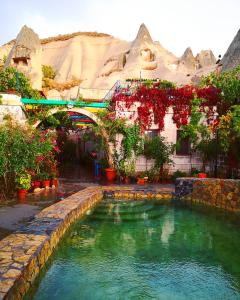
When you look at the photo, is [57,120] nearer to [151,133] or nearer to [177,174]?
[151,133]

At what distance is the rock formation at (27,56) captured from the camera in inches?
1260

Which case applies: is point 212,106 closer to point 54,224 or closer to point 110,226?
point 110,226

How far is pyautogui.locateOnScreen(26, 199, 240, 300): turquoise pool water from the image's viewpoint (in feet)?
15.6

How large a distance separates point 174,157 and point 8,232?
10.2 metres

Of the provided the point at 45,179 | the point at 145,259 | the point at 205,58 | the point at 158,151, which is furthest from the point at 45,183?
the point at 205,58

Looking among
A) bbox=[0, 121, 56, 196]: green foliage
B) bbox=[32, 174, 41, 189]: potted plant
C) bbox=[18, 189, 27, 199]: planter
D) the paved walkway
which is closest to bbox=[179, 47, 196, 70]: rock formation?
the paved walkway

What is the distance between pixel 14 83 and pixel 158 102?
7.72 metres

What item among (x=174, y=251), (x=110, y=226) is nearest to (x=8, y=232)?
(x=110, y=226)

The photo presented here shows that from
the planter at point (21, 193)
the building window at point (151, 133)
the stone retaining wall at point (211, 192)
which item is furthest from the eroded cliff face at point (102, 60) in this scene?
the stone retaining wall at point (211, 192)

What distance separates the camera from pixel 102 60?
71.6 metres

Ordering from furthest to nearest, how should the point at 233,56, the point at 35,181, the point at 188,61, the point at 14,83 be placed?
the point at 188,61 < the point at 233,56 < the point at 14,83 < the point at 35,181

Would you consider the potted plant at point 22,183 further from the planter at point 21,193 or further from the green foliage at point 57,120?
the green foliage at point 57,120

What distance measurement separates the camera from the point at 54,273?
17.0 ft

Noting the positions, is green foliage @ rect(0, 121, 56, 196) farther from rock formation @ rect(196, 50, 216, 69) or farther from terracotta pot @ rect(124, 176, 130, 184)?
rock formation @ rect(196, 50, 216, 69)
